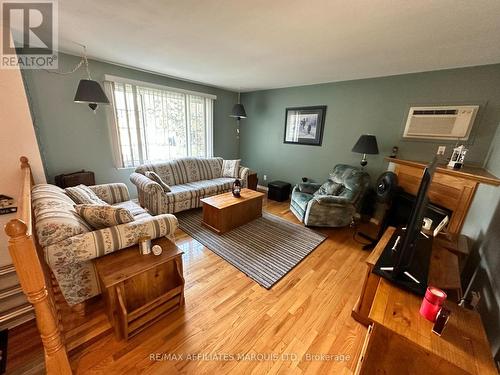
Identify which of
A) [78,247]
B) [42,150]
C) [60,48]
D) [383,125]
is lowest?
[78,247]

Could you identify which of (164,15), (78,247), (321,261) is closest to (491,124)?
(321,261)

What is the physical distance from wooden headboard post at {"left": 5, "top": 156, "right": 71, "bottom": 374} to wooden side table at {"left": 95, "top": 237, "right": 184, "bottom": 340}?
282 mm

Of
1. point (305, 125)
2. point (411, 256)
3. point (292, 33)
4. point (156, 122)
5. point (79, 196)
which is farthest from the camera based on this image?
point (305, 125)

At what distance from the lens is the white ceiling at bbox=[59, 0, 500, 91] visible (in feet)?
4.77

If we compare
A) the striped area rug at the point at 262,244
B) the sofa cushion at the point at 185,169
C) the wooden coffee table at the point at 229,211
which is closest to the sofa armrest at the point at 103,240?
the striped area rug at the point at 262,244

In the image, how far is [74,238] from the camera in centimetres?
132

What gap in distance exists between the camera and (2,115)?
1593 millimetres

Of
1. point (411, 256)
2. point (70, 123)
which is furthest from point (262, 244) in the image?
point (70, 123)

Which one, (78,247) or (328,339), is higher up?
(78,247)

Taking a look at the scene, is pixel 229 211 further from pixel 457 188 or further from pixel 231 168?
pixel 457 188

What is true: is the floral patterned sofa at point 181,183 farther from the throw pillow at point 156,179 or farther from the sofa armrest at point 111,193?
the sofa armrest at point 111,193

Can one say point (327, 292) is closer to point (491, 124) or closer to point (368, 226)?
point (368, 226)

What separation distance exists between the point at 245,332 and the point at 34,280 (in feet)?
4.30

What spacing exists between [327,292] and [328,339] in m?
0.48
